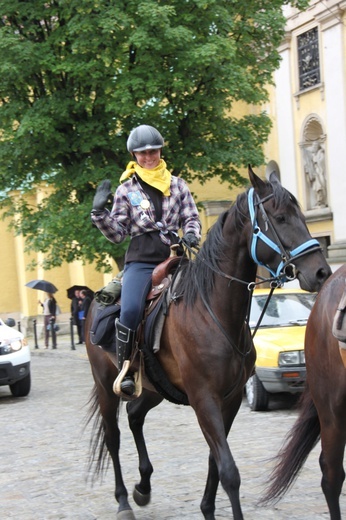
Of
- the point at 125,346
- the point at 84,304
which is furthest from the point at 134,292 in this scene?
the point at 84,304

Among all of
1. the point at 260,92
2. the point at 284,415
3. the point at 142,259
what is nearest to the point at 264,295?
the point at 284,415

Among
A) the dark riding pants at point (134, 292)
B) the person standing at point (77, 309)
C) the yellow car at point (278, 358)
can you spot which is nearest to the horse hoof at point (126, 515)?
the dark riding pants at point (134, 292)

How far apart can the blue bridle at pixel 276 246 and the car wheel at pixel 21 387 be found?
32.8 feet

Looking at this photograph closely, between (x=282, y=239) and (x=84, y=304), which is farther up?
(x=282, y=239)

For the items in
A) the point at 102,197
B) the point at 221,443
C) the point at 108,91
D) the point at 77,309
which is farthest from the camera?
the point at 77,309

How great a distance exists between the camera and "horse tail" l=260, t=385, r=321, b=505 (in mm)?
5613

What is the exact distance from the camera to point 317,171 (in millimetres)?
26391

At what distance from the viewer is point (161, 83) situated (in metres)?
17.7

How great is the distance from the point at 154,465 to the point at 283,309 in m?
4.95

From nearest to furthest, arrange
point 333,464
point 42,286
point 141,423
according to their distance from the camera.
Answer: point 333,464 → point 141,423 → point 42,286

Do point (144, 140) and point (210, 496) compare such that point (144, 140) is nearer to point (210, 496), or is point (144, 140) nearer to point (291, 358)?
point (210, 496)

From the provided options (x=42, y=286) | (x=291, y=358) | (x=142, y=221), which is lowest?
(x=291, y=358)

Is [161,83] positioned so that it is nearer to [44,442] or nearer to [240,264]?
[44,442]

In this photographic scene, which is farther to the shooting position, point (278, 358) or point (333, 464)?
point (278, 358)
